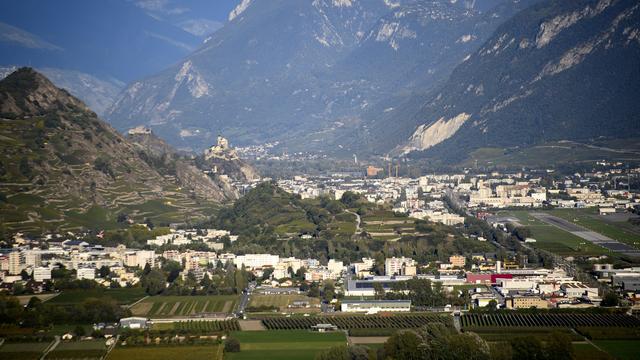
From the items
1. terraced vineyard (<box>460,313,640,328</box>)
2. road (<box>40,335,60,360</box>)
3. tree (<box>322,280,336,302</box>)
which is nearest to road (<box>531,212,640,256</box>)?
tree (<box>322,280,336,302</box>)

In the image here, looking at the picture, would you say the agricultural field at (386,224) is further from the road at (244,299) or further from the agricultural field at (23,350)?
the agricultural field at (23,350)

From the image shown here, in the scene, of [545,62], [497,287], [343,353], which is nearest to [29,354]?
[343,353]

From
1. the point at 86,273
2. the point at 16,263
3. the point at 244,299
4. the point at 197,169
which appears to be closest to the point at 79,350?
the point at 244,299

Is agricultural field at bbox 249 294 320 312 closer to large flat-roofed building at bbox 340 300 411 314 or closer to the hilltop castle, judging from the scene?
large flat-roofed building at bbox 340 300 411 314

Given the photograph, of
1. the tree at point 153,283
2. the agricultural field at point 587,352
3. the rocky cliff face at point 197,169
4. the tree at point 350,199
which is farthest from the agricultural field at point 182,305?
the rocky cliff face at point 197,169

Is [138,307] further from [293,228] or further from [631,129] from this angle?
[631,129]
